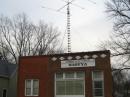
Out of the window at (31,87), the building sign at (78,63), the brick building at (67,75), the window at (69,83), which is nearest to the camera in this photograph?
the brick building at (67,75)

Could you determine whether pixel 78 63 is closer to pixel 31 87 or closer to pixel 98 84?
pixel 98 84

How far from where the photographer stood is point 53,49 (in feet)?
189

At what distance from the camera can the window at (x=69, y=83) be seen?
24500 mm

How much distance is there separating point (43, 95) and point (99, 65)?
599 cm

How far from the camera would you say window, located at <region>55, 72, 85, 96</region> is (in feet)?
80.4

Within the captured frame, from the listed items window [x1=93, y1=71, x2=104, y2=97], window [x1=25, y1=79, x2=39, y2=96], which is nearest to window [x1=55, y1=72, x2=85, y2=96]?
window [x1=93, y1=71, x2=104, y2=97]

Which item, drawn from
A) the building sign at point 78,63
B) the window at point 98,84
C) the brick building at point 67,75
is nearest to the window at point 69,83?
the brick building at point 67,75

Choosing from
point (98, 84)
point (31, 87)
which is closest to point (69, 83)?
point (98, 84)

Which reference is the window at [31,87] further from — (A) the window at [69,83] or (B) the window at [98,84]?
(B) the window at [98,84]

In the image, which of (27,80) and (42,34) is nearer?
(27,80)

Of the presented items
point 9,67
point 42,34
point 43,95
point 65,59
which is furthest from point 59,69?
point 42,34

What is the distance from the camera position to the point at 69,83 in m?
25.0

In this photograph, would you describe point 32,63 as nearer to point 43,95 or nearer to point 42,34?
point 43,95

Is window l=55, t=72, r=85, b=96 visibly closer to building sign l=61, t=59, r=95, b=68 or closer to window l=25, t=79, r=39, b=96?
building sign l=61, t=59, r=95, b=68
